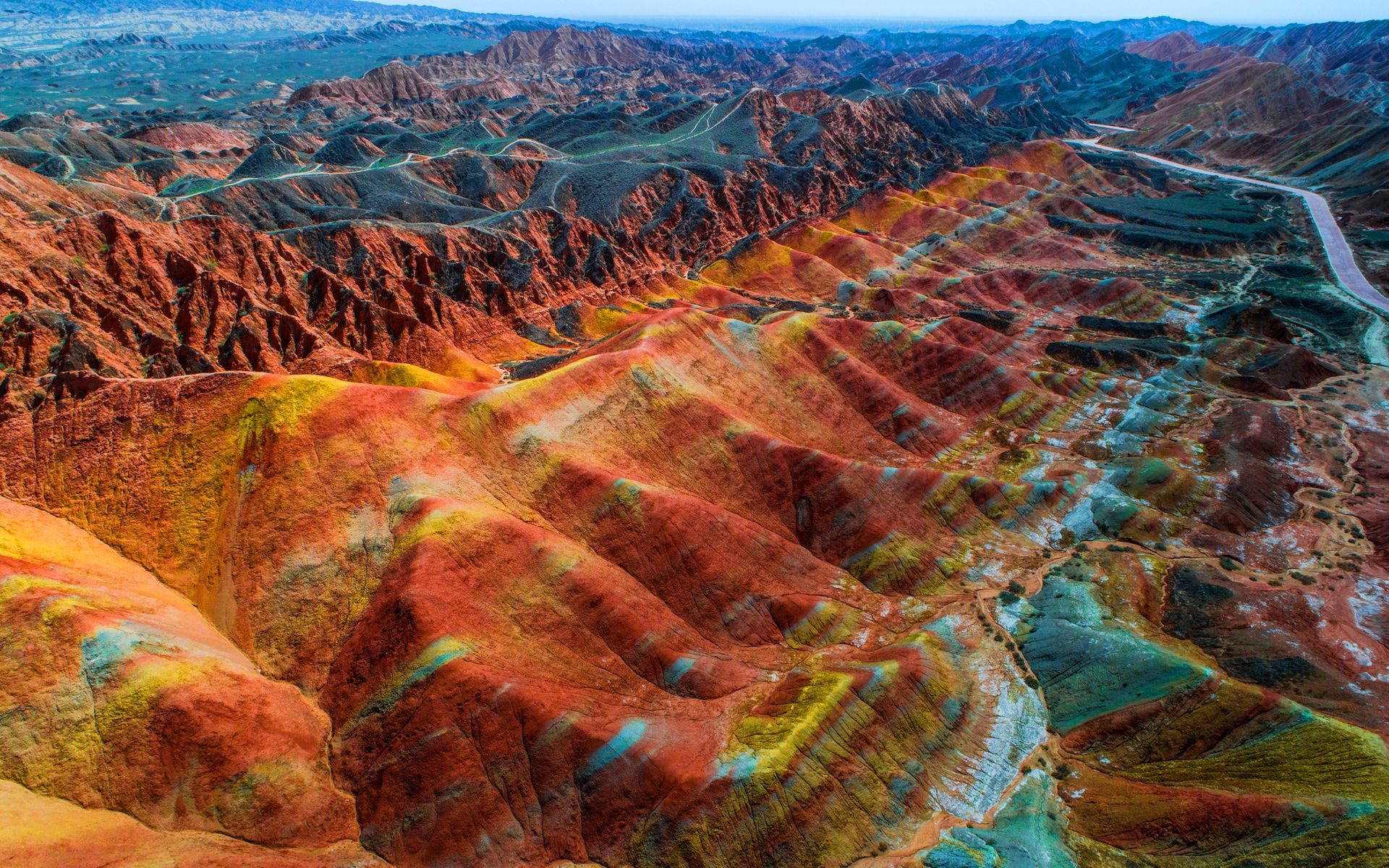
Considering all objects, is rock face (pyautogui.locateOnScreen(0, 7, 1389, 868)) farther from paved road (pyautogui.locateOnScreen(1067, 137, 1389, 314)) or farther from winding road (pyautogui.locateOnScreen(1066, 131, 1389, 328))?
paved road (pyautogui.locateOnScreen(1067, 137, 1389, 314))

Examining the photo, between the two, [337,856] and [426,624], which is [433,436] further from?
[337,856]

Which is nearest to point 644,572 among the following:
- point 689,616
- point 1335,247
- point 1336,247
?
point 689,616

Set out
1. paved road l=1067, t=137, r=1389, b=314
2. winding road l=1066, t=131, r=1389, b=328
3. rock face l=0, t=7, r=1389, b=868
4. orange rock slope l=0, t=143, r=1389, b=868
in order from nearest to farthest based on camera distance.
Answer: orange rock slope l=0, t=143, r=1389, b=868 → rock face l=0, t=7, r=1389, b=868 → winding road l=1066, t=131, r=1389, b=328 → paved road l=1067, t=137, r=1389, b=314

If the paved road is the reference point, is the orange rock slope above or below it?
below

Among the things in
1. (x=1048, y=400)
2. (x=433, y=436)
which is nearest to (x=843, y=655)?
(x=433, y=436)

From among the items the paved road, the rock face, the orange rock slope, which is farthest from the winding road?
the orange rock slope

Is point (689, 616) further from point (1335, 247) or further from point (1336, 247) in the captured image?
point (1335, 247)

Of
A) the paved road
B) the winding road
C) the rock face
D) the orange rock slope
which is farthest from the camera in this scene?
the paved road

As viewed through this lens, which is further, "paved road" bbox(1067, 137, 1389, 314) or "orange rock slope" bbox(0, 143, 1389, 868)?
"paved road" bbox(1067, 137, 1389, 314)
